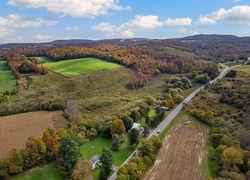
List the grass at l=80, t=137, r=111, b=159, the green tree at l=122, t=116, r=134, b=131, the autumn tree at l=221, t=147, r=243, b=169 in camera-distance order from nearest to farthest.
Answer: the autumn tree at l=221, t=147, r=243, b=169, the grass at l=80, t=137, r=111, b=159, the green tree at l=122, t=116, r=134, b=131

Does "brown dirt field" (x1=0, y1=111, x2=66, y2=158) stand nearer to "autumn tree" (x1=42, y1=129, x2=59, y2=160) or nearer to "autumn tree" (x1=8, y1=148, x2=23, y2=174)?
"autumn tree" (x1=8, y1=148, x2=23, y2=174)

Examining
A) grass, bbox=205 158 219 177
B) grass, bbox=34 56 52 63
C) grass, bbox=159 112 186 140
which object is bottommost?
grass, bbox=159 112 186 140

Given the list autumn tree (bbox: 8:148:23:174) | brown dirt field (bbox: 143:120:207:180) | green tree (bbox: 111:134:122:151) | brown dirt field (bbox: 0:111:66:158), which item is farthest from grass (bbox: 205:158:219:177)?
brown dirt field (bbox: 0:111:66:158)

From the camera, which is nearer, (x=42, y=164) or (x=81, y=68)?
(x=42, y=164)

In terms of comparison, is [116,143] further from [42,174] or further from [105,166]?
[42,174]

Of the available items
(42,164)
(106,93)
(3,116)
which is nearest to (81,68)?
(106,93)

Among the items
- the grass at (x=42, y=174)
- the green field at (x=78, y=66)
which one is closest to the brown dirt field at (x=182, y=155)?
the grass at (x=42, y=174)

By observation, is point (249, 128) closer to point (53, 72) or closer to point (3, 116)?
point (3, 116)

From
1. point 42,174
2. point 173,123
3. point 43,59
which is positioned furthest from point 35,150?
point 43,59
